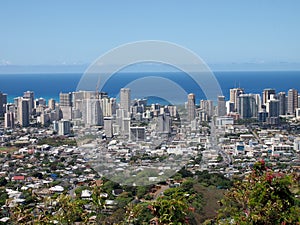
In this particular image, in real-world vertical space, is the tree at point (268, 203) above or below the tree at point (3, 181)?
above

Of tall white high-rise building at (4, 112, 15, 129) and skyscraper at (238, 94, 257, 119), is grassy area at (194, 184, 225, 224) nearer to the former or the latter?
skyscraper at (238, 94, 257, 119)

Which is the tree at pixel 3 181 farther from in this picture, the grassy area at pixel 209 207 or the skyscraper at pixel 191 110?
the skyscraper at pixel 191 110

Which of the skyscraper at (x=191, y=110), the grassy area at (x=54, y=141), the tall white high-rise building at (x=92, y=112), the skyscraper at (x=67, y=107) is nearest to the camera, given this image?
the tall white high-rise building at (x=92, y=112)

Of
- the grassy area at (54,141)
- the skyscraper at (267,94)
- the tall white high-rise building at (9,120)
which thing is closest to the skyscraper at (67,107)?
the grassy area at (54,141)

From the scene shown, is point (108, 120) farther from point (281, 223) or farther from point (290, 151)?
point (290, 151)

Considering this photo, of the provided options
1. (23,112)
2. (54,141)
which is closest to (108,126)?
A: (54,141)

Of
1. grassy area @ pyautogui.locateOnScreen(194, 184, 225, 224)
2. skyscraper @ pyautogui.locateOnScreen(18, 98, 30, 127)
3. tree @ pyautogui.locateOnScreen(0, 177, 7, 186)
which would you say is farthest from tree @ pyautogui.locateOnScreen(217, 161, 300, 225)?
skyscraper @ pyautogui.locateOnScreen(18, 98, 30, 127)
